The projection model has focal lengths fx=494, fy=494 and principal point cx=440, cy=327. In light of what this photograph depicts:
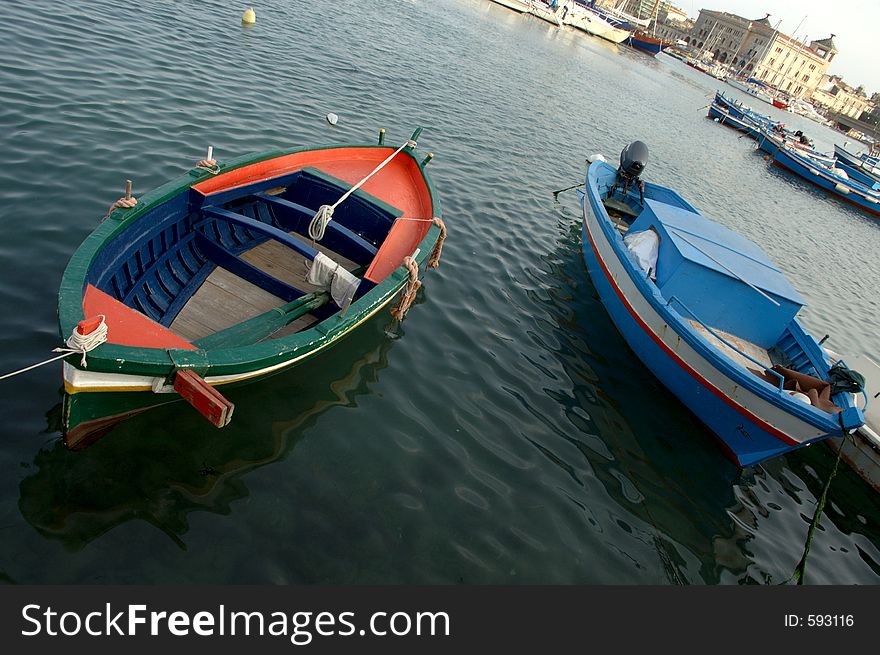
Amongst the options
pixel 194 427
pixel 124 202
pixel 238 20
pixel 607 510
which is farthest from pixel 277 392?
pixel 238 20

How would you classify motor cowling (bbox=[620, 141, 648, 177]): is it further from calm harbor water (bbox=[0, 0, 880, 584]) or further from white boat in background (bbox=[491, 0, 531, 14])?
white boat in background (bbox=[491, 0, 531, 14])

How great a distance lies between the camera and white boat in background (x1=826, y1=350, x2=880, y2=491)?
9.95 metres

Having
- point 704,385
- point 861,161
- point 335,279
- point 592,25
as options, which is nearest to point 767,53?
point 592,25

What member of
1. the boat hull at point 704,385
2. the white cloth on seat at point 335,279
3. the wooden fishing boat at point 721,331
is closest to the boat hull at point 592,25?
the wooden fishing boat at point 721,331

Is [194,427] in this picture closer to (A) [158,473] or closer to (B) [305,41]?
(A) [158,473]

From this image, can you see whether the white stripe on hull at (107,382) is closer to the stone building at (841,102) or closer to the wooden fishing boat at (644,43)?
the wooden fishing boat at (644,43)

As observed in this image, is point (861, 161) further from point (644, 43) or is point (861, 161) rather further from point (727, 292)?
point (727, 292)

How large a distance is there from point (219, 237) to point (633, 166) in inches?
515

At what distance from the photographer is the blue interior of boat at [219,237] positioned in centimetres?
703

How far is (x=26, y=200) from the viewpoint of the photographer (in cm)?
912

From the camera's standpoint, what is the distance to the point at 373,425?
24.5 feet

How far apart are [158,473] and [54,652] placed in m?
1.93

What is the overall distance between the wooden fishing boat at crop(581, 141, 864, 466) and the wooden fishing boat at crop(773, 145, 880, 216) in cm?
3673

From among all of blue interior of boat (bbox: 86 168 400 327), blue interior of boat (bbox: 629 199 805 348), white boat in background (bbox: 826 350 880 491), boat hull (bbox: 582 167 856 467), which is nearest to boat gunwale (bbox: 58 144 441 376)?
blue interior of boat (bbox: 86 168 400 327)
